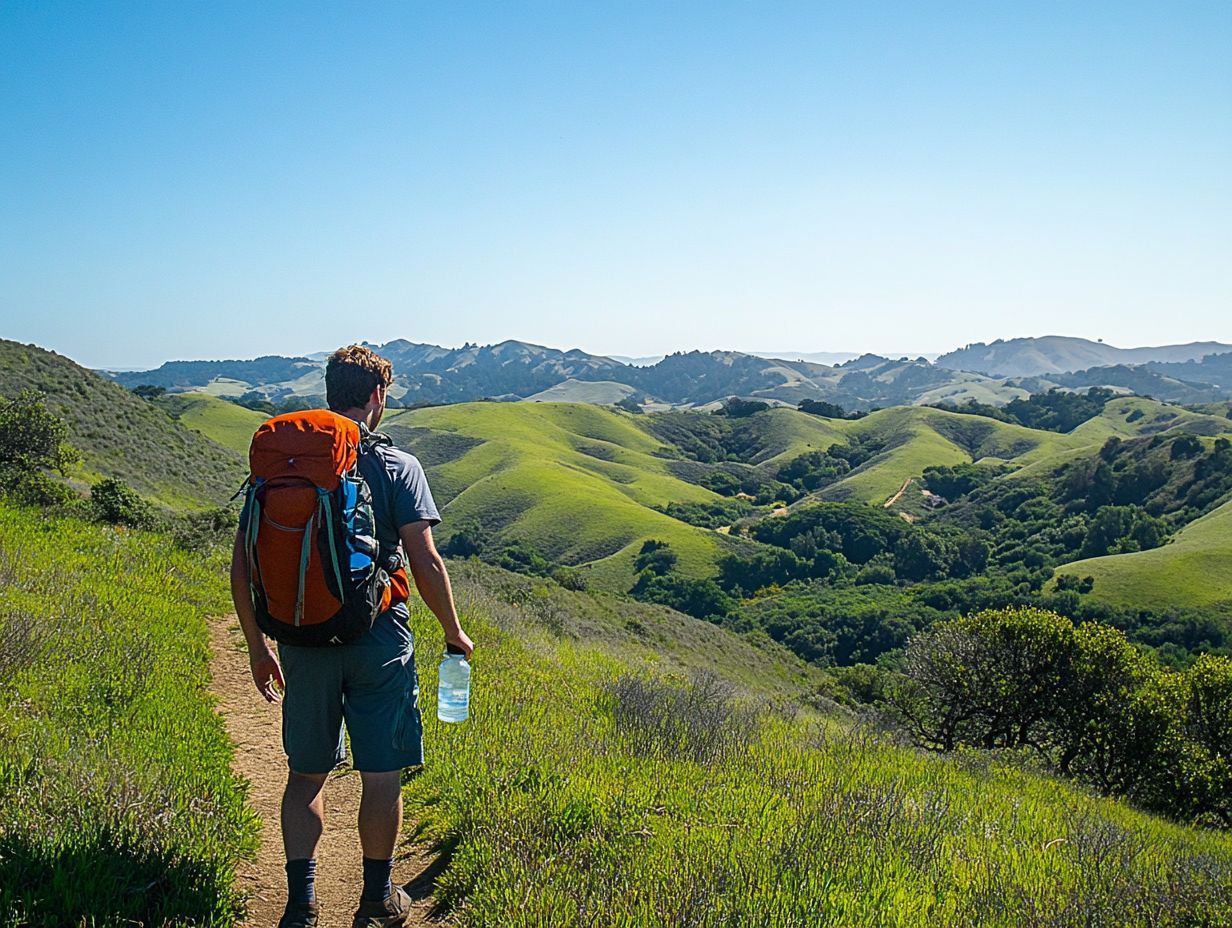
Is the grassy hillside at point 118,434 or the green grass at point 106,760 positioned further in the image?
the grassy hillside at point 118,434

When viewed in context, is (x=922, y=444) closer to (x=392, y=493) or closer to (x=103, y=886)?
(x=392, y=493)

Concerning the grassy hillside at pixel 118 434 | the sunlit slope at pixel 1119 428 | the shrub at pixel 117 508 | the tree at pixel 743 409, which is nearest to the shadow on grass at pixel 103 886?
the shrub at pixel 117 508

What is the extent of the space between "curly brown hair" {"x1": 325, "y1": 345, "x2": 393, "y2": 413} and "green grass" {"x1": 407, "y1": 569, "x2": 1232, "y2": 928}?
196 cm

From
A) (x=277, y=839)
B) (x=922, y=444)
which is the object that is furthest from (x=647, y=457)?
(x=277, y=839)

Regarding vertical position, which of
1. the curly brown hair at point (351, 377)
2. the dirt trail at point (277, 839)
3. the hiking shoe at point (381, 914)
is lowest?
the dirt trail at point (277, 839)

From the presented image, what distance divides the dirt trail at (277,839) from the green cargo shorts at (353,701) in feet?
2.38

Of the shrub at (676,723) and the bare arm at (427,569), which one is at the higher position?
the bare arm at (427,569)

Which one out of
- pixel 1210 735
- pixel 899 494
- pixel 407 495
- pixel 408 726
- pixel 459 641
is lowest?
pixel 899 494

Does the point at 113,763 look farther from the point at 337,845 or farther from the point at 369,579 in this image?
the point at 369,579

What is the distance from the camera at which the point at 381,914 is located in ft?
10.2

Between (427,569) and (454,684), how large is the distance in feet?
2.11

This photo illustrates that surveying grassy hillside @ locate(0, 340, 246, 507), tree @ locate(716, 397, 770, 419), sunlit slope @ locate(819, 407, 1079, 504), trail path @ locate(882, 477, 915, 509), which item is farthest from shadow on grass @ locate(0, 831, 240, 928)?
tree @ locate(716, 397, 770, 419)

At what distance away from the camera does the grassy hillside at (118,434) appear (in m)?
36.2

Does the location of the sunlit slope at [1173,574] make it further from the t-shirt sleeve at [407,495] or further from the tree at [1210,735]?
the t-shirt sleeve at [407,495]
